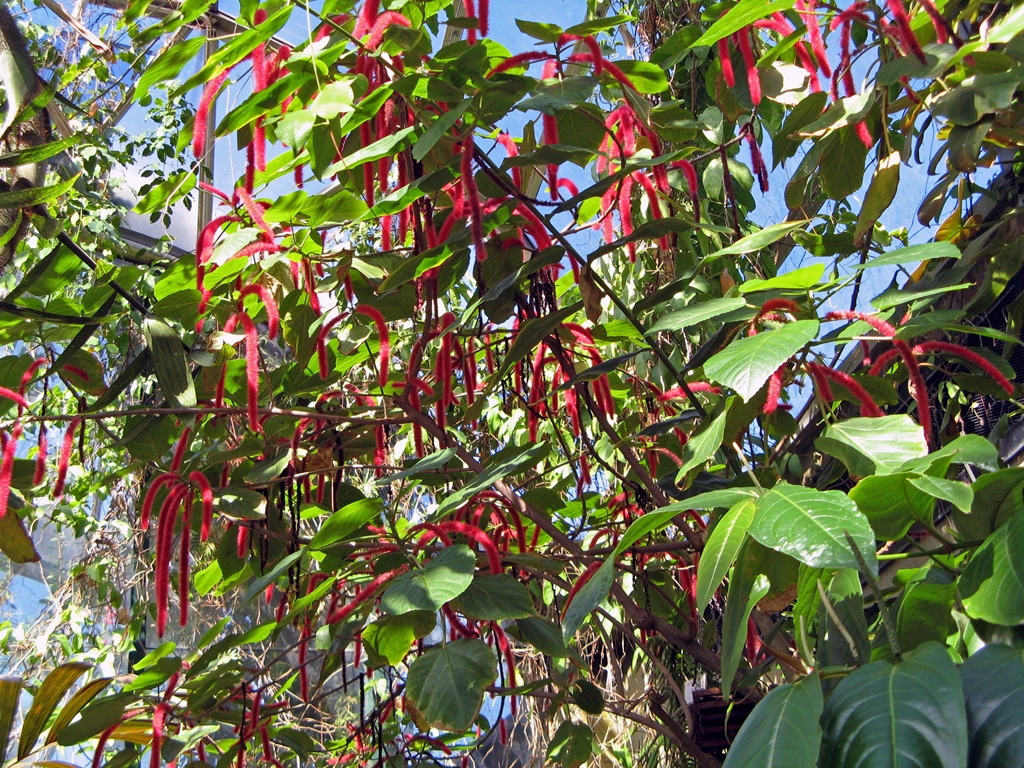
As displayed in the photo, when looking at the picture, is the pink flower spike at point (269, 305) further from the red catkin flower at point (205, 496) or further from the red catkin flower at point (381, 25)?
the red catkin flower at point (381, 25)

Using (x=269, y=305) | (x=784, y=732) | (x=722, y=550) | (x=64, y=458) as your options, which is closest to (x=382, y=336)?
(x=269, y=305)

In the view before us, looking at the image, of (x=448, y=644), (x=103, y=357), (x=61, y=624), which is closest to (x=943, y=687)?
(x=448, y=644)

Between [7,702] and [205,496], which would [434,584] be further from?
[7,702]

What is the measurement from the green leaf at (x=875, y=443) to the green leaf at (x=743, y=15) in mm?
378

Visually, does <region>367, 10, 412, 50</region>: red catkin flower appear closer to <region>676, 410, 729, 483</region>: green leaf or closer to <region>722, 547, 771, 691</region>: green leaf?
<region>676, 410, 729, 483</region>: green leaf

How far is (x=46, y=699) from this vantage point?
1221 mm

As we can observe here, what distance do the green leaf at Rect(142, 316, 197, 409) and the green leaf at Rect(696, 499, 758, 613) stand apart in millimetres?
569

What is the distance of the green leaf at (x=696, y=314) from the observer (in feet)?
2.58

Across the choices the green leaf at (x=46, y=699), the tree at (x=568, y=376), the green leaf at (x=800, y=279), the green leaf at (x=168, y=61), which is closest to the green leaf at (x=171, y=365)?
the tree at (x=568, y=376)

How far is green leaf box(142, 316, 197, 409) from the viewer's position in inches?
37.2

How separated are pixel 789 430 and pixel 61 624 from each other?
8.60 ft

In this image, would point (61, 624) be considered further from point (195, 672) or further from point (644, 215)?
point (644, 215)

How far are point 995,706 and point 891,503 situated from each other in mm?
190

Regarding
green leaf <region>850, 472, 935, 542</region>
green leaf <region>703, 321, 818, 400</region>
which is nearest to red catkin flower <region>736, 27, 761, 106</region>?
green leaf <region>703, 321, 818, 400</region>
